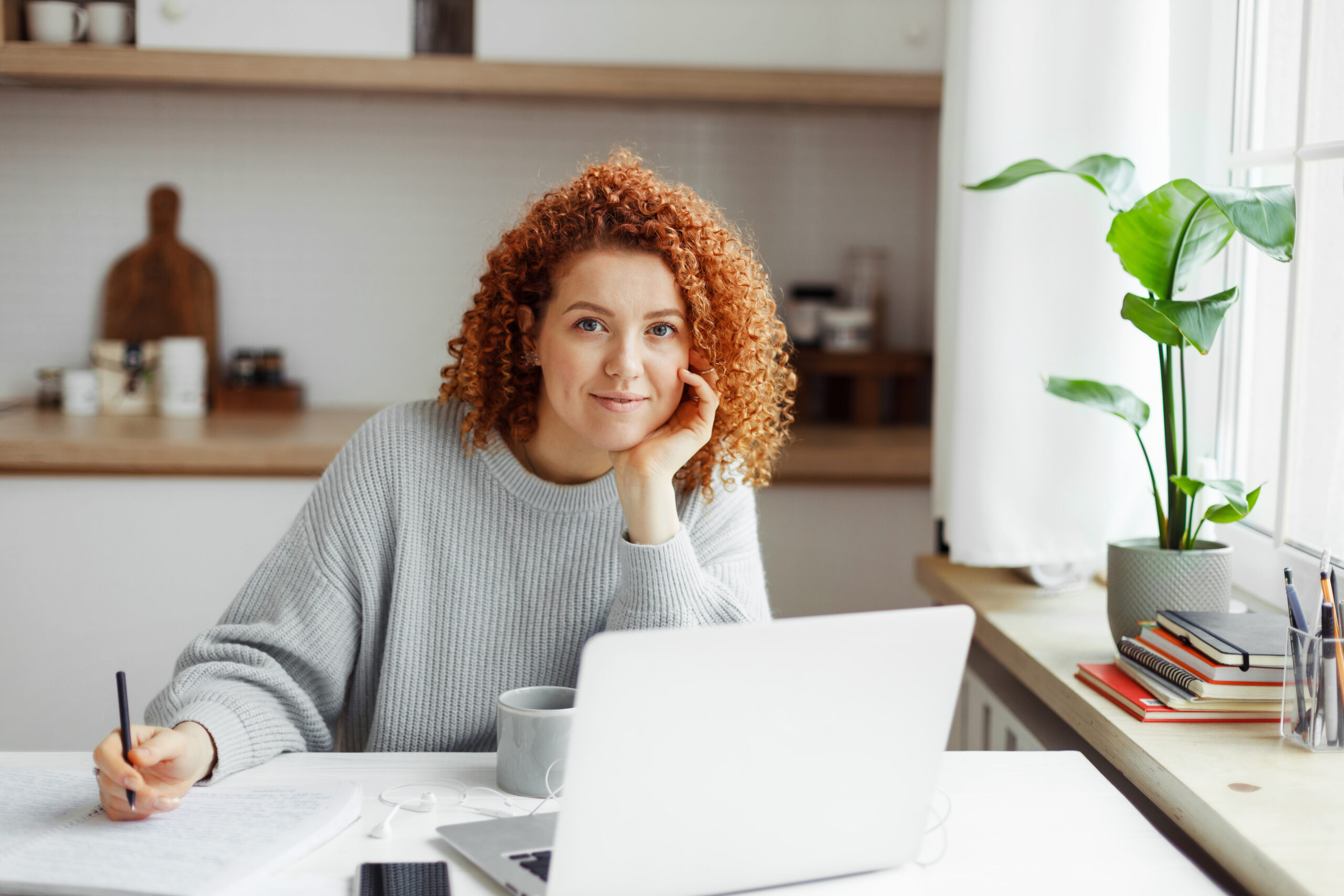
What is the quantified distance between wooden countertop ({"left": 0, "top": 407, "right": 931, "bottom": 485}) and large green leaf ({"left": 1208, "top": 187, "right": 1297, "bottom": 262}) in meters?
1.07

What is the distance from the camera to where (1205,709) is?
1.21m

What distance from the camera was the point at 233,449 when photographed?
2.19m

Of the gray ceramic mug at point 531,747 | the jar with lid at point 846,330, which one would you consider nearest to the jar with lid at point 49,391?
the jar with lid at point 846,330

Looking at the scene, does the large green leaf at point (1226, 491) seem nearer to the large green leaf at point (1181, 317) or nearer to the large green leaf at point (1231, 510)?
the large green leaf at point (1231, 510)

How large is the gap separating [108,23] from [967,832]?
2.22 metres

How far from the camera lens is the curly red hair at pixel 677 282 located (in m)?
1.29

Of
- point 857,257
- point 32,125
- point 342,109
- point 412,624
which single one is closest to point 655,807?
point 412,624

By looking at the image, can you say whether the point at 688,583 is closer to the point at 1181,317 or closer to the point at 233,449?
the point at 1181,317

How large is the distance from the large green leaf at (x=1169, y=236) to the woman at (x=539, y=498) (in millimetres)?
419

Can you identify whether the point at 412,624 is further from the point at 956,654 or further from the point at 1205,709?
the point at 1205,709

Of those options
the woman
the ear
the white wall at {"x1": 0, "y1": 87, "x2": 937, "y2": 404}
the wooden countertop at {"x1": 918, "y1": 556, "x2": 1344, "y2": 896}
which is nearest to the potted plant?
the wooden countertop at {"x1": 918, "y1": 556, "x2": 1344, "y2": 896}

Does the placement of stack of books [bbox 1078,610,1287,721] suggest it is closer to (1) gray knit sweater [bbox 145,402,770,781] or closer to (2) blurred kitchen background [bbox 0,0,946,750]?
(1) gray knit sweater [bbox 145,402,770,781]

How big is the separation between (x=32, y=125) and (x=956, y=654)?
2.57 m

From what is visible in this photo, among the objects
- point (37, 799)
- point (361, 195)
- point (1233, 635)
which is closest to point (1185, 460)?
point (1233, 635)
